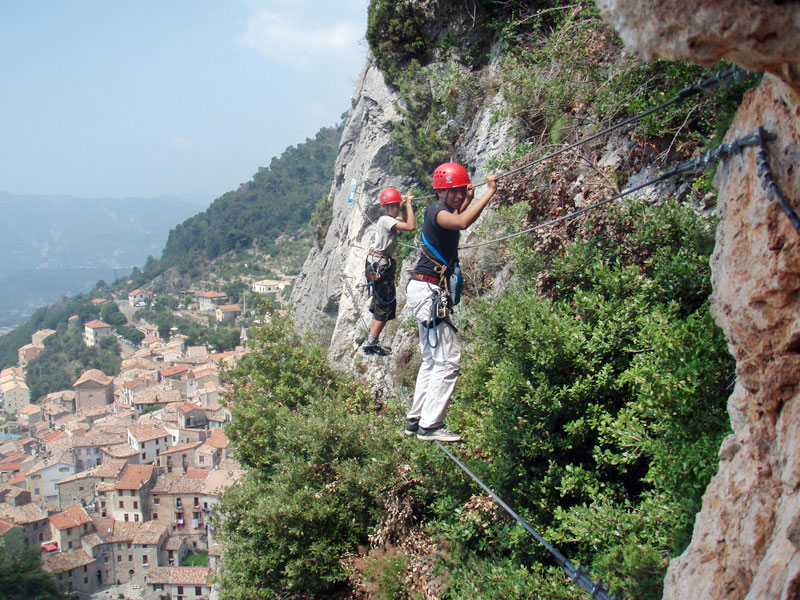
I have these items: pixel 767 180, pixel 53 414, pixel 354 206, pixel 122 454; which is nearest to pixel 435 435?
pixel 767 180

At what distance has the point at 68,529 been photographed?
32.9 metres

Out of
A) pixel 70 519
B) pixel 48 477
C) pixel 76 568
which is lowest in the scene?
pixel 76 568

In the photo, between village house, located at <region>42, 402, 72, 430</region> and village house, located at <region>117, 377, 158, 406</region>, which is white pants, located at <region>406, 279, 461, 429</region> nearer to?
village house, located at <region>117, 377, 158, 406</region>

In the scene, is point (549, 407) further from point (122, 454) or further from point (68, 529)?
point (122, 454)

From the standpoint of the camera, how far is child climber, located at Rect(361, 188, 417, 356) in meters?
6.58

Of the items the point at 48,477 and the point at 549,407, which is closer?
the point at 549,407

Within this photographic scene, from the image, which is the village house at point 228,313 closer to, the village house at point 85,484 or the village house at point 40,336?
the village house at point 40,336

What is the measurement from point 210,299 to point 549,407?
8867 centimetres

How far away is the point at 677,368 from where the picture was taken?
15.2 ft

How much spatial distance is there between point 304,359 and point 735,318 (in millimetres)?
11900

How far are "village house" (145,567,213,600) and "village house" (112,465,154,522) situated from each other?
610 cm

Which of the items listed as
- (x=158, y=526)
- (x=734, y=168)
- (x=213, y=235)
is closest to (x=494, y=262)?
(x=734, y=168)

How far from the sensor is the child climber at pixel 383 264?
6.58m

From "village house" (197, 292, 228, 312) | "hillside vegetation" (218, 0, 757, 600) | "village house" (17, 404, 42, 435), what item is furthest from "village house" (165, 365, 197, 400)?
"hillside vegetation" (218, 0, 757, 600)
